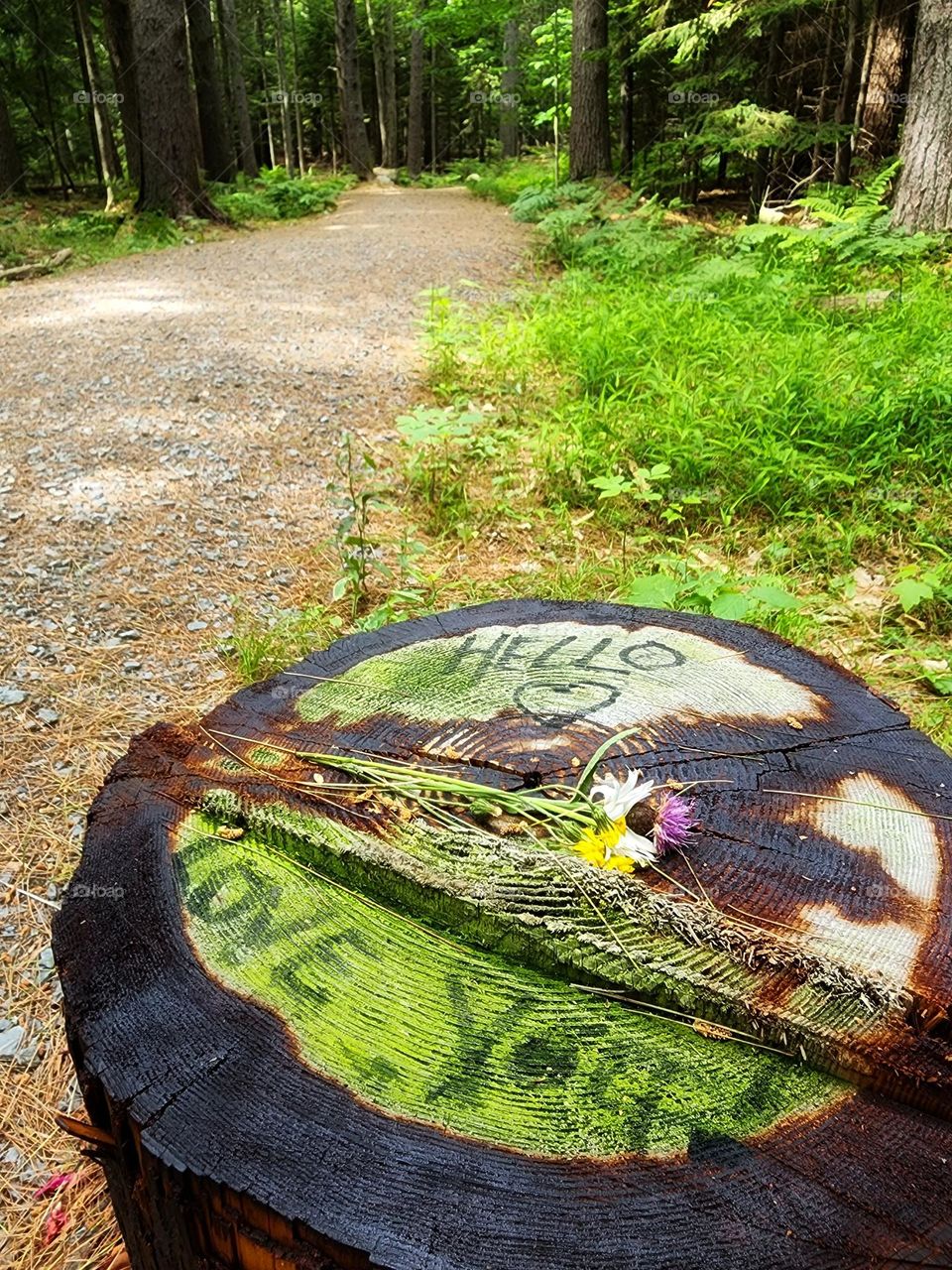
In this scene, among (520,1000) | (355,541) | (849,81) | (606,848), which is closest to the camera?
Answer: (520,1000)

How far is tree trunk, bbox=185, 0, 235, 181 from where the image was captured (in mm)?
16938

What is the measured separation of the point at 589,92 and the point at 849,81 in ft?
15.0

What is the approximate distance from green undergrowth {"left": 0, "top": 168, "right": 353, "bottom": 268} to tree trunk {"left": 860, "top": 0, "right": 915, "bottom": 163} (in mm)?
8559

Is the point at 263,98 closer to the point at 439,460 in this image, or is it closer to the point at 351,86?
the point at 351,86

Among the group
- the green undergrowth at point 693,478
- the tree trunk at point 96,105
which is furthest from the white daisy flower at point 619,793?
the tree trunk at point 96,105

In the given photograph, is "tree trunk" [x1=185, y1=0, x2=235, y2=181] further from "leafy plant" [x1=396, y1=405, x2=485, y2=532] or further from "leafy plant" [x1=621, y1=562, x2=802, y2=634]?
"leafy plant" [x1=621, y1=562, x2=802, y2=634]

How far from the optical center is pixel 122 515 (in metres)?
4.19

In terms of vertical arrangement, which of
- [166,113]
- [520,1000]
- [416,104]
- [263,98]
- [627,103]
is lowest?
[520,1000]

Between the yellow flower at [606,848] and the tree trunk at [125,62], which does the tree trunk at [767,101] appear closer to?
the tree trunk at [125,62]

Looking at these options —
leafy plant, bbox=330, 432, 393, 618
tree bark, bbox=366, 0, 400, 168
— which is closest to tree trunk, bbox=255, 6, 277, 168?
tree bark, bbox=366, 0, 400, 168

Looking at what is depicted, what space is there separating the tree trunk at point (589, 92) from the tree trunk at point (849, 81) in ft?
11.0

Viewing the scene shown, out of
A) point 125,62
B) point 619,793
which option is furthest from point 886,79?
point 125,62

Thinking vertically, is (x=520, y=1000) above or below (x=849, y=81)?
below

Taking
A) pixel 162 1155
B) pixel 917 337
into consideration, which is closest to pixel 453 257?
pixel 917 337
